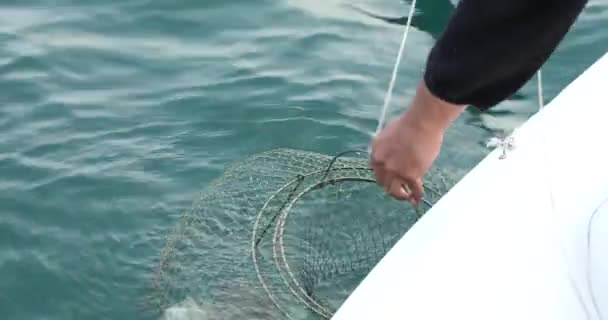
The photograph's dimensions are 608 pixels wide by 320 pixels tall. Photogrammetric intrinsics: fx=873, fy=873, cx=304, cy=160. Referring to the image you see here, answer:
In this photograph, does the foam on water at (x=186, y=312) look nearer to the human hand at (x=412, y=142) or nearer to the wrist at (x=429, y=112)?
the human hand at (x=412, y=142)

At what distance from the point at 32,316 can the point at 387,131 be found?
2583 millimetres

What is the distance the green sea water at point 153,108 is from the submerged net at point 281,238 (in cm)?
16

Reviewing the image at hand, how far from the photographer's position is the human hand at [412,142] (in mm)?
1694

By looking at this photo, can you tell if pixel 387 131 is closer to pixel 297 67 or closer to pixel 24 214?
pixel 24 214

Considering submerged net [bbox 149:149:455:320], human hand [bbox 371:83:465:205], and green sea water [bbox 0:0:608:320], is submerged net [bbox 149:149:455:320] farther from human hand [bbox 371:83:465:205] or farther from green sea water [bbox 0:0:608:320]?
human hand [bbox 371:83:465:205]

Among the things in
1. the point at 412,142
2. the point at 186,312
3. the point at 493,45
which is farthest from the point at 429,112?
the point at 186,312

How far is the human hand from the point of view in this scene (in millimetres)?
1694

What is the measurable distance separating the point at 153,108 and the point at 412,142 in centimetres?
370

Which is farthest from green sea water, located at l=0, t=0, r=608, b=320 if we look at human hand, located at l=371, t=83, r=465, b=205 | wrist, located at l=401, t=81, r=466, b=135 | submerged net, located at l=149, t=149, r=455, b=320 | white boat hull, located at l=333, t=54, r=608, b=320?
wrist, located at l=401, t=81, r=466, b=135

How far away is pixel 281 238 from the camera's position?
3910 mm

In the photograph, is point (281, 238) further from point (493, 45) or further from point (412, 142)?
point (493, 45)

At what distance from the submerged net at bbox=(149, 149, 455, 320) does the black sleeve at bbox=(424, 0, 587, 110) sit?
81.3 inches

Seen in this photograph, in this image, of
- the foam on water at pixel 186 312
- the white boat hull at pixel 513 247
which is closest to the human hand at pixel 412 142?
the white boat hull at pixel 513 247

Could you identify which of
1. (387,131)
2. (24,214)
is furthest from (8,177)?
(387,131)
